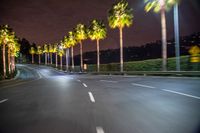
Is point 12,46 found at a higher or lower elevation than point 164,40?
higher

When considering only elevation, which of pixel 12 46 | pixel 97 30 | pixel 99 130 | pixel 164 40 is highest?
pixel 97 30

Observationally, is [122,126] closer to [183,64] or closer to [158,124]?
[158,124]

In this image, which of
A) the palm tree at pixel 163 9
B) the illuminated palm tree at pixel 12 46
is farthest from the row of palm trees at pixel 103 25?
the illuminated palm tree at pixel 12 46

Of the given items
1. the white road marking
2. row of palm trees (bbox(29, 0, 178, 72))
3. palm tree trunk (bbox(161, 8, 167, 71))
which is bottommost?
the white road marking

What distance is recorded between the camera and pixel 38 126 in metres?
5.90

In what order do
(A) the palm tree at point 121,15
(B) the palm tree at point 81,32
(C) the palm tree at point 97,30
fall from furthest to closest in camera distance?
(B) the palm tree at point 81,32
(C) the palm tree at point 97,30
(A) the palm tree at point 121,15

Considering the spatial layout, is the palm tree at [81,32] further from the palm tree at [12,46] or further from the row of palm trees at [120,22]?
A: the palm tree at [12,46]

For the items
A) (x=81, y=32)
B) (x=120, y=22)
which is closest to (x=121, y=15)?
(x=120, y=22)

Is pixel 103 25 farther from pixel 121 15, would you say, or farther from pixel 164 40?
pixel 164 40

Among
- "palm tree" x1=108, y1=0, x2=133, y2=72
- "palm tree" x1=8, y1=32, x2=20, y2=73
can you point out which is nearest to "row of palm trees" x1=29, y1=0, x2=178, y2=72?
"palm tree" x1=108, y1=0, x2=133, y2=72

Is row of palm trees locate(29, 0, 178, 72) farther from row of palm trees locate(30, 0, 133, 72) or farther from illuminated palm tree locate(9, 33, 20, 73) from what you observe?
illuminated palm tree locate(9, 33, 20, 73)

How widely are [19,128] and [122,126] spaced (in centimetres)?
250

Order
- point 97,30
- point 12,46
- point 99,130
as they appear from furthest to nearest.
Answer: point 12,46, point 97,30, point 99,130

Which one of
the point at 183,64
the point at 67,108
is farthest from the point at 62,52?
the point at 67,108
